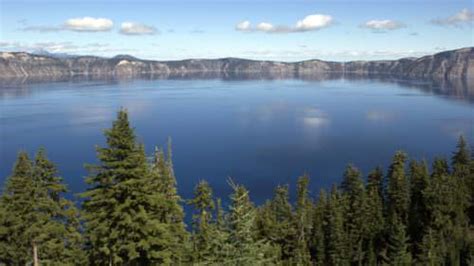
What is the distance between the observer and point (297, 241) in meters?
50.3

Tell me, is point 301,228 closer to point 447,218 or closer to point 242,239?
point 447,218

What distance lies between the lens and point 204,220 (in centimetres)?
3634

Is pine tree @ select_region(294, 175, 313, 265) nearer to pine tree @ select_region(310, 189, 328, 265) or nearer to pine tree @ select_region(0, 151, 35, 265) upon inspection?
pine tree @ select_region(310, 189, 328, 265)

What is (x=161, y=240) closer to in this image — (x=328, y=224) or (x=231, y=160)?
(x=328, y=224)

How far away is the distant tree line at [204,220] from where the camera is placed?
17.4m

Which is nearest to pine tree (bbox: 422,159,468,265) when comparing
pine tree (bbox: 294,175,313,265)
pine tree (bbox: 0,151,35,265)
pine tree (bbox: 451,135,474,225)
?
pine tree (bbox: 451,135,474,225)

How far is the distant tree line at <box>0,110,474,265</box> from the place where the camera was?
57.2ft

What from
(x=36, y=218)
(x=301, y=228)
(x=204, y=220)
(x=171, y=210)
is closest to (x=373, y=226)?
(x=301, y=228)

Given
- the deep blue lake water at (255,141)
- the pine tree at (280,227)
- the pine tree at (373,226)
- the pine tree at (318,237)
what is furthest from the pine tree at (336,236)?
the deep blue lake water at (255,141)

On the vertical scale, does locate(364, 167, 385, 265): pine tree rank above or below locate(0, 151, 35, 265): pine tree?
below

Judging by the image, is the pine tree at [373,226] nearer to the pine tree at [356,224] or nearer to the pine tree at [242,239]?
the pine tree at [356,224]

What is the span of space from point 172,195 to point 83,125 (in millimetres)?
151361

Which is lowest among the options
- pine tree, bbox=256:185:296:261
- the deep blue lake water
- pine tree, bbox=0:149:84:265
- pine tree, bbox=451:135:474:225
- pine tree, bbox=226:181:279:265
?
the deep blue lake water

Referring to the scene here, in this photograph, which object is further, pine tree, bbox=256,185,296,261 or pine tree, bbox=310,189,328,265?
pine tree, bbox=310,189,328,265
